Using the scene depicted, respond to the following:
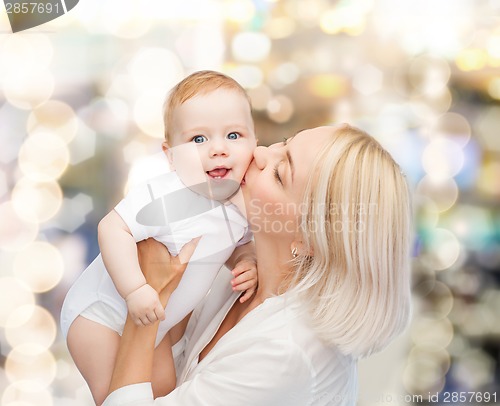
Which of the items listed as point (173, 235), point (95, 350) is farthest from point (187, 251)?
point (95, 350)

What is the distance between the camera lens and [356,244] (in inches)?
41.6

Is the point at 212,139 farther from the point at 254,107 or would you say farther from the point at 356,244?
the point at 254,107

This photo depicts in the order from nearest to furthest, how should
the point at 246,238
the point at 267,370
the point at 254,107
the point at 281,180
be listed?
the point at 267,370, the point at 281,180, the point at 246,238, the point at 254,107

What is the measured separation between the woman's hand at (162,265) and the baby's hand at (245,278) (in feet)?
0.35

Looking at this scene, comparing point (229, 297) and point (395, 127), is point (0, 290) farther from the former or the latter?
point (395, 127)

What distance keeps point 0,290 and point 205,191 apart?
1.35m

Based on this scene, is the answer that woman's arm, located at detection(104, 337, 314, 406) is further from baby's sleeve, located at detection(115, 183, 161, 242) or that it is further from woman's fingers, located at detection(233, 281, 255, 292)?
baby's sleeve, located at detection(115, 183, 161, 242)

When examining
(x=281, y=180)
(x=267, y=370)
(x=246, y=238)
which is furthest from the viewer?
(x=246, y=238)

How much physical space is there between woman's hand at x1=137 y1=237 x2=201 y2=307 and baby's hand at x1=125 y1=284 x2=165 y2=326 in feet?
0.19

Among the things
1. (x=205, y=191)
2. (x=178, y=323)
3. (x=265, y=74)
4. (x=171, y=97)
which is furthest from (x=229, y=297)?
(x=265, y=74)

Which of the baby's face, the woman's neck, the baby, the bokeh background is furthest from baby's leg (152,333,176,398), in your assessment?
the bokeh background

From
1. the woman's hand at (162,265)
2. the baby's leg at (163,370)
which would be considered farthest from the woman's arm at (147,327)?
the baby's leg at (163,370)

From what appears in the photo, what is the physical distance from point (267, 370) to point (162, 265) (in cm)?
27

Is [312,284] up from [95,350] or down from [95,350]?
up
